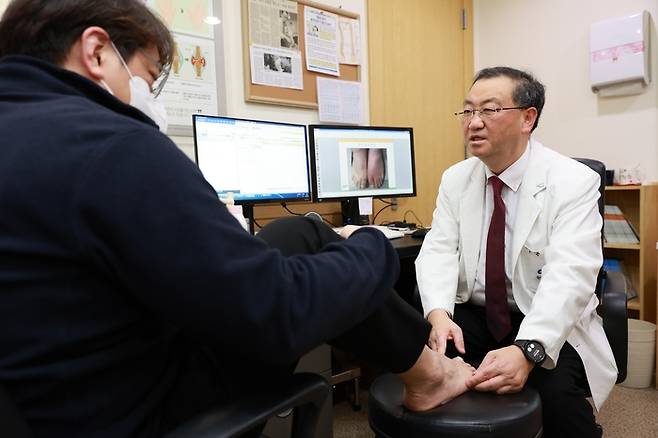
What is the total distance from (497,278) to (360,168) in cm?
91

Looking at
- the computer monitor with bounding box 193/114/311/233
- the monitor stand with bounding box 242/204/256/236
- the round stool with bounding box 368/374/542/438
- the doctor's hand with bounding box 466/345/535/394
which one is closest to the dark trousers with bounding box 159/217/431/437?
the round stool with bounding box 368/374/542/438

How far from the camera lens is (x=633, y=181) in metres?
2.52

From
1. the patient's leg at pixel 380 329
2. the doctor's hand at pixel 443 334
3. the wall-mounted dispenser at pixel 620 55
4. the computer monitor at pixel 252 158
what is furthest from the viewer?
the wall-mounted dispenser at pixel 620 55

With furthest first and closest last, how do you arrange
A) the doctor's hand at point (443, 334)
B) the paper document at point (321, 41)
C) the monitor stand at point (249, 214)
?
the paper document at point (321, 41), the monitor stand at point (249, 214), the doctor's hand at point (443, 334)

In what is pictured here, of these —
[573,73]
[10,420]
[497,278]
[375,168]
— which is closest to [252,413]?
[10,420]

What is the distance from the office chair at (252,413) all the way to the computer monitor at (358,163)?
1399 mm

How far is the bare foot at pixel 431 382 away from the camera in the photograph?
2.93 feet

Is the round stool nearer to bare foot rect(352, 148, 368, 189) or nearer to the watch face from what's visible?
the watch face

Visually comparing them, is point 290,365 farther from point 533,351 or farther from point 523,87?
point 523,87

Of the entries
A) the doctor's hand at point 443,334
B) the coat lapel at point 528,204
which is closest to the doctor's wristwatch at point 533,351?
the doctor's hand at point 443,334

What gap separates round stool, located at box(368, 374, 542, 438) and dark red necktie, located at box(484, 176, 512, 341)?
0.31 meters

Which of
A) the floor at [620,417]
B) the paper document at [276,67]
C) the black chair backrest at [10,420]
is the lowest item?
the floor at [620,417]

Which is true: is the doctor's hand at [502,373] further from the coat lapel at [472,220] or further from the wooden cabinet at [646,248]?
the wooden cabinet at [646,248]

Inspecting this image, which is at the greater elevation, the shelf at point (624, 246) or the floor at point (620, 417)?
the shelf at point (624, 246)
